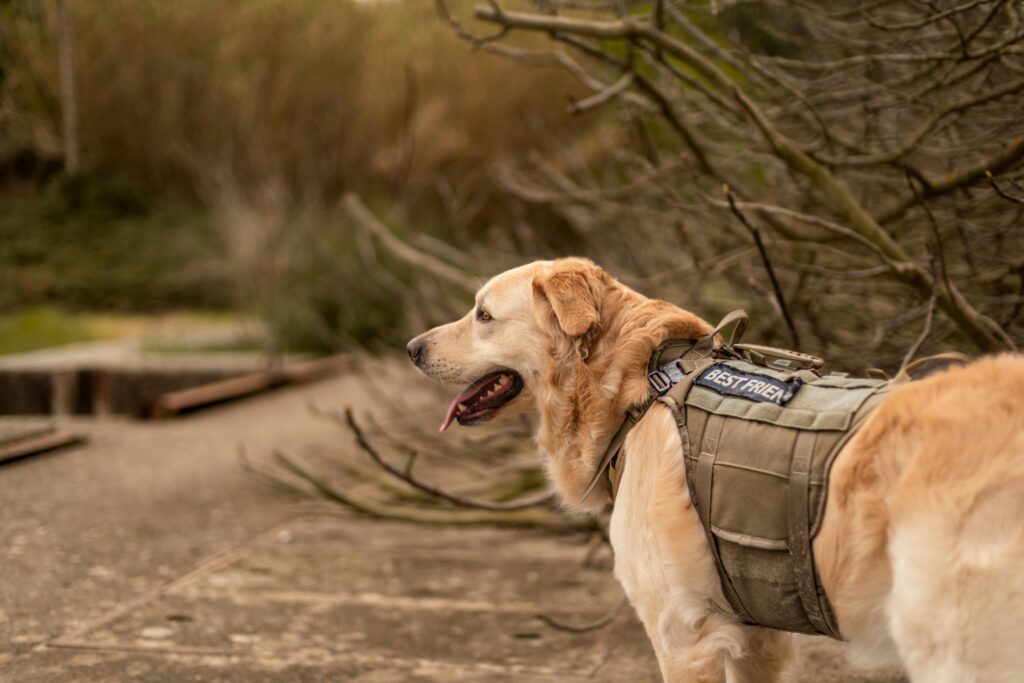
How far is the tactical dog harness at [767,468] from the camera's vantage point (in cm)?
280

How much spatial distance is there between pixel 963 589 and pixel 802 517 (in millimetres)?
450

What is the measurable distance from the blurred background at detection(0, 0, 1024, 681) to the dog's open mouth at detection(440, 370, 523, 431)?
33.1 inches

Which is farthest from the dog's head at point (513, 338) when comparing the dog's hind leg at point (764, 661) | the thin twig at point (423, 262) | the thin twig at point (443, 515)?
the thin twig at point (423, 262)

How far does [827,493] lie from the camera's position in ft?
9.04

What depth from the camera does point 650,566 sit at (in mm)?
3117

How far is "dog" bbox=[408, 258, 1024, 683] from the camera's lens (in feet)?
8.11

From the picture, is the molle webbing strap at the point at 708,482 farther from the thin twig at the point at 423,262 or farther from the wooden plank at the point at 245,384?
the wooden plank at the point at 245,384

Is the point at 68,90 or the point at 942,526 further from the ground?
the point at 942,526

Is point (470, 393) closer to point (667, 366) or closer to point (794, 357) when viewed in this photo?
point (667, 366)

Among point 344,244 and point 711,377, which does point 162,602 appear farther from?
point 344,244

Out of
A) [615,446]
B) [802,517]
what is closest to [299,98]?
[615,446]

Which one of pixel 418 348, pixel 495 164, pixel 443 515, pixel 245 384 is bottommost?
pixel 245 384

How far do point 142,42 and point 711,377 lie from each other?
1122cm

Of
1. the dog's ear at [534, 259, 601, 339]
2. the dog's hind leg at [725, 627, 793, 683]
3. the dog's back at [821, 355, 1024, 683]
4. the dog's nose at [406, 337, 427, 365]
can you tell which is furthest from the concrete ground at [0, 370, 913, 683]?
the dog's back at [821, 355, 1024, 683]
